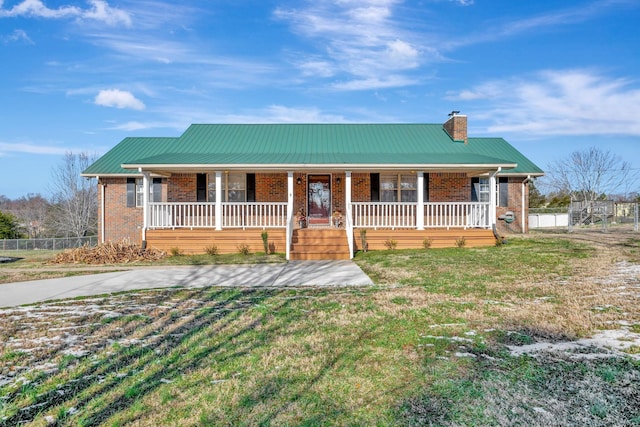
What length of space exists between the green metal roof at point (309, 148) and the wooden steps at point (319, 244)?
2349 millimetres

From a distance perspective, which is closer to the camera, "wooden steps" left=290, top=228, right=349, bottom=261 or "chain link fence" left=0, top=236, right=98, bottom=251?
"wooden steps" left=290, top=228, right=349, bottom=261

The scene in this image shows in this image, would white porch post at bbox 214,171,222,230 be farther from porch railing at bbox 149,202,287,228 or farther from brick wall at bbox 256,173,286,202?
brick wall at bbox 256,173,286,202

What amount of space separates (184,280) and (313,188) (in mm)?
8914

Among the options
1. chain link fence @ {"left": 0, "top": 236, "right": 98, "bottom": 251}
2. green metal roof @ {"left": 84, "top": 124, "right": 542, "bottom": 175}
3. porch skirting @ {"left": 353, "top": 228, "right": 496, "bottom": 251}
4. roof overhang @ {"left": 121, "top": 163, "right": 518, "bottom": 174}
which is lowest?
chain link fence @ {"left": 0, "top": 236, "right": 98, "bottom": 251}

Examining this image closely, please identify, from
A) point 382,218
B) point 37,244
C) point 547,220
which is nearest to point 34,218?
point 37,244

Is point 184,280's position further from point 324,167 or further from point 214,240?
point 324,167

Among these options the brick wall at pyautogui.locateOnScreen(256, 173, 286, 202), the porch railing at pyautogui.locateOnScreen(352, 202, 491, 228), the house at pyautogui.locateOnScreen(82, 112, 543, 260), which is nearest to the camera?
the house at pyautogui.locateOnScreen(82, 112, 543, 260)

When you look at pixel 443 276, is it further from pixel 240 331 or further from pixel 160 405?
pixel 160 405

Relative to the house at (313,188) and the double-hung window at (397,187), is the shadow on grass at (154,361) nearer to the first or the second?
the house at (313,188)

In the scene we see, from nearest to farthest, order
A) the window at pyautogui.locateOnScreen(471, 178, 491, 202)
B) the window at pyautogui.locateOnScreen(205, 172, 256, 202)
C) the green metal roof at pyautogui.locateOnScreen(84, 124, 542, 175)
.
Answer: the green metal roof at pyautogui.locateOnScreen(84, 124, 542, 175), the window at pyautogui.locateOnScreen(205, 172, 256, 202), the window at pyautogui.locateOnScreen(471, 178, 491, 202)

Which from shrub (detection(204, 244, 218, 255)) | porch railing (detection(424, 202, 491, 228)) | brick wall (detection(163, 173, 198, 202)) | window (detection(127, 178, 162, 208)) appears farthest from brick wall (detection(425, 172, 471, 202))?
window (detection(127, 178, 162, 208))

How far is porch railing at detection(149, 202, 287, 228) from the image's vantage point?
15695mm

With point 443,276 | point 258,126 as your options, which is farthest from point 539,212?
point 443,276

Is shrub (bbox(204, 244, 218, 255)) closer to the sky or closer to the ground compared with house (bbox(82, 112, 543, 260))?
closer to the ground
